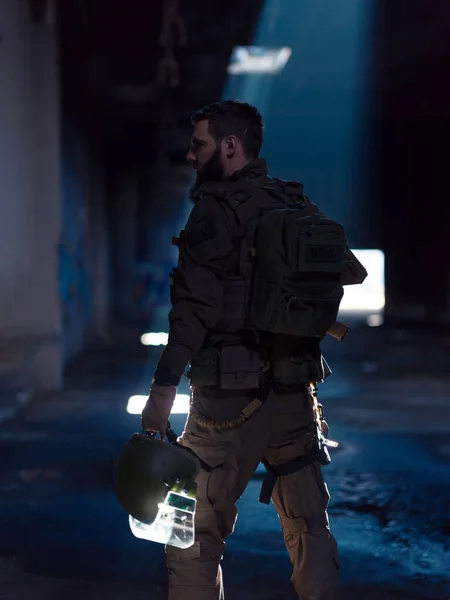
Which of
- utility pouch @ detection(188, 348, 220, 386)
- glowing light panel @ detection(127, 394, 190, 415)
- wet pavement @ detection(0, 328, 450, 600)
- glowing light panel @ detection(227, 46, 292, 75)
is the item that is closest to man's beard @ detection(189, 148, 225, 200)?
utility pouch @ detection(188, 348, 220, 386)

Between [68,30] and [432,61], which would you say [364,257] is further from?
[68,30]

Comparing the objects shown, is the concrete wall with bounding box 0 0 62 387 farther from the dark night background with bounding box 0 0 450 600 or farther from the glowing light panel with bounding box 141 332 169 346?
the glowing light panel with bounding box 141 332 169 346

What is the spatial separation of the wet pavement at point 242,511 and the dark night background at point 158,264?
2cm

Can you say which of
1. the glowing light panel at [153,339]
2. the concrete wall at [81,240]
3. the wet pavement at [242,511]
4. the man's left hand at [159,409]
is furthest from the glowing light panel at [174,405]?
the glowing light panel at [153,339]

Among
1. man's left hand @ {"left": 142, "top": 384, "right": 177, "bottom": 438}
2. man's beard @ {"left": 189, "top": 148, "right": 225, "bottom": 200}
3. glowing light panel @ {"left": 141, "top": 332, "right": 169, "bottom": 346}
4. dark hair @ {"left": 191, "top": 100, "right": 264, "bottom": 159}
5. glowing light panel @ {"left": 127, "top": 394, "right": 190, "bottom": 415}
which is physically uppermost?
dark hair @ {"left": 191, "top": 100, "right": 264, "bottom": 159}

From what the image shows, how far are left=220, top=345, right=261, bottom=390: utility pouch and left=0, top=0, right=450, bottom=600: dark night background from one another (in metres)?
1.25

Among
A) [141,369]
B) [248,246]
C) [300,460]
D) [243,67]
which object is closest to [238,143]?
[248,246]

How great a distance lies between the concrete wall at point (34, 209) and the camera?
9977 millimetres

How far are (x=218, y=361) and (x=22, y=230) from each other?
7.68 meters

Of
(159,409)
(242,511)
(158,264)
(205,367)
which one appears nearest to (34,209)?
(242,511)

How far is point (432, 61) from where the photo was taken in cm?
1872

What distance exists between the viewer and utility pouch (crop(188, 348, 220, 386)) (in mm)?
2893

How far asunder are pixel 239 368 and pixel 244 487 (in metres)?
0.43

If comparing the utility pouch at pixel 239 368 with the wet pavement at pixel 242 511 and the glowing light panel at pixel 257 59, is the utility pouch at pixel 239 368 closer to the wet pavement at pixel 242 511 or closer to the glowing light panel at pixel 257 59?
the wet pavement at pixel 242 511
